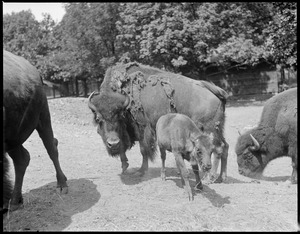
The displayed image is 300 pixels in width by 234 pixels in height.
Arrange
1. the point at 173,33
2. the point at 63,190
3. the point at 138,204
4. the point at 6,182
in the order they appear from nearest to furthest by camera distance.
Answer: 1. the point at 6,182
2. the point at 138,204
3. the point at 63,190
4. the point at 173,33

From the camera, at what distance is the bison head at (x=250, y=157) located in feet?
30.2

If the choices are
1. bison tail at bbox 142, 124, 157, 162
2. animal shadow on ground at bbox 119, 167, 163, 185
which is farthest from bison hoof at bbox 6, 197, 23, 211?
bison tail at bbox 142, 124, 157, 162

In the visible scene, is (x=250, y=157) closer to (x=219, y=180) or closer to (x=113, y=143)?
(x=219, y=180)

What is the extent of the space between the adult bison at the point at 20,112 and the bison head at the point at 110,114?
1.05m

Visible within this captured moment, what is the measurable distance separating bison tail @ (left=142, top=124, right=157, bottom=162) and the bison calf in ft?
2.75

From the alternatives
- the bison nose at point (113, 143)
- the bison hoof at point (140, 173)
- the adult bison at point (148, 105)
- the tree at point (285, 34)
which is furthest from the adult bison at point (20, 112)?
the tree at point (285, 34)

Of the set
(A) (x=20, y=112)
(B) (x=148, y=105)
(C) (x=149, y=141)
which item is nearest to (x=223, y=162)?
(C) (x=149, y=141)

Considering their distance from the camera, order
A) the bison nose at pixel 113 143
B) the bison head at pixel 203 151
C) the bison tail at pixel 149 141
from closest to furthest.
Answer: the bison head at pixel 203 151
the bison nose at pixel 113 143
the bison tail at pixel 149 141

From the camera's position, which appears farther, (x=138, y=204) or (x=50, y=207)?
(x=138, y=204)

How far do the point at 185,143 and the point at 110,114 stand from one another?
172 centimetres

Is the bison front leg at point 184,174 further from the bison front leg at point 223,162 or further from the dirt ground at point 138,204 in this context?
the bison front leg at point 223,162

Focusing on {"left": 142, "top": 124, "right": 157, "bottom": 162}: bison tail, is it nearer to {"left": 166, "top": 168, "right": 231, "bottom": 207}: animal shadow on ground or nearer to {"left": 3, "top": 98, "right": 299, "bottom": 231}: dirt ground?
{"left": 3, "top": 98, "right": 299, "bottom": 231}: dirt ground

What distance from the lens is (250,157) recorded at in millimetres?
9242

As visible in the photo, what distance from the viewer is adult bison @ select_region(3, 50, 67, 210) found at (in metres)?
4.79
